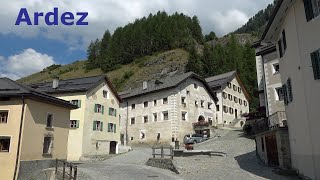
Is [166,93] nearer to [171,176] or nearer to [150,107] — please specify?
[150,107]

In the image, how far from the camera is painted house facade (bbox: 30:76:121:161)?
1603 inches

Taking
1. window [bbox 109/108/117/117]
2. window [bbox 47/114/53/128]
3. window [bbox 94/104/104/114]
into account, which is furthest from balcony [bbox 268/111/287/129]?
window [bbox 109/108/117/117]

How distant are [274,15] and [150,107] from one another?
3692 cm

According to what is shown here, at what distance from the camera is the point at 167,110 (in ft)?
169

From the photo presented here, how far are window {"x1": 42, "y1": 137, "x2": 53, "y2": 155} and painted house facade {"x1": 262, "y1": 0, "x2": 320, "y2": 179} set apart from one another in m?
21.3

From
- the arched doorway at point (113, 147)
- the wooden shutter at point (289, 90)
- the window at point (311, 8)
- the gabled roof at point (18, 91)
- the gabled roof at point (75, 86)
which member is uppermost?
the gabled roof at point (75, 86)

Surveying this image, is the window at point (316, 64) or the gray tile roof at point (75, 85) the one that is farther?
the gray tile roof at point (75, 85)

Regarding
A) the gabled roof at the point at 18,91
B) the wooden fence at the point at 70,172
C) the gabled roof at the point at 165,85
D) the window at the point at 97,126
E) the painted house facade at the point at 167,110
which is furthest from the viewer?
the gabled roof at the point at 165,85

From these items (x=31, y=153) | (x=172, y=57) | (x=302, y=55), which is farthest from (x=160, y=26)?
(x=302, y=55)

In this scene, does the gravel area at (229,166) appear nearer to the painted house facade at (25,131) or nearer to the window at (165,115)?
the painted house facade at (25,131)

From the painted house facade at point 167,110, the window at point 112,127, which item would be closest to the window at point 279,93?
the painted house facade at point 167,110

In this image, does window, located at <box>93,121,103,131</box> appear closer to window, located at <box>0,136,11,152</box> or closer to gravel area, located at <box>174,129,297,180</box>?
window, located at <box>0,136,11,152</box>

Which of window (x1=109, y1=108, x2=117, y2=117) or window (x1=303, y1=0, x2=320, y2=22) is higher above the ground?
window (x1=303, y1=0, x2=320, y2=22)

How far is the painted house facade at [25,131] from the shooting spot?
27078mm
